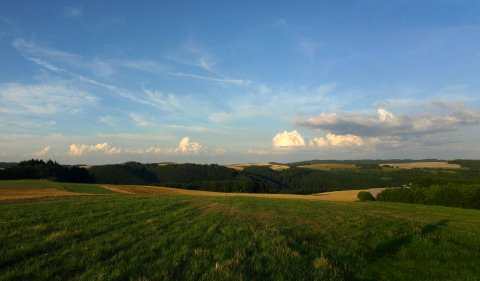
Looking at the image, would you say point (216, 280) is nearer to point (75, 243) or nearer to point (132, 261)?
point (132, 261)

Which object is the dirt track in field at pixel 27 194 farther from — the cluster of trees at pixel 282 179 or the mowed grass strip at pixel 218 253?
the cluster of trees at pixel 282 179

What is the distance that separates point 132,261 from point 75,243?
335 cm

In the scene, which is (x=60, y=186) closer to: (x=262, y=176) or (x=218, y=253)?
(x=218, y=253)

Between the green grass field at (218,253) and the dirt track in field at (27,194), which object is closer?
the green grass field at (218,253)

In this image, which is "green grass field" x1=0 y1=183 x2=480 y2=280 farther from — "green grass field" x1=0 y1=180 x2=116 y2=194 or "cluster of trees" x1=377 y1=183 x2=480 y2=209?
"green grass field" x1=0 y1=180 x2=116 y2=194

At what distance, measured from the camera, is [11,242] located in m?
11.5

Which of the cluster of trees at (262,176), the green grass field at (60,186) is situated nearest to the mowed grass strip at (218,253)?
the green grass field at (60,186)

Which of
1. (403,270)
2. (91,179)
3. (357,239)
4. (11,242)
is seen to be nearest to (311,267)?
(403,270)

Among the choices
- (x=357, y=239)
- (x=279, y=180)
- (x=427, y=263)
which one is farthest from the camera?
(x=279, y=180)

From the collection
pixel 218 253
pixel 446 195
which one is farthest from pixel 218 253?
pixel 446 195

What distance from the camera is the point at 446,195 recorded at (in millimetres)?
65125

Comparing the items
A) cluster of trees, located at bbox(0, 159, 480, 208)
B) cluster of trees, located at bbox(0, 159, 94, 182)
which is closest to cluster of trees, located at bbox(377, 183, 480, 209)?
cluster of trees, located at bbox(0, 159, 480, 208)

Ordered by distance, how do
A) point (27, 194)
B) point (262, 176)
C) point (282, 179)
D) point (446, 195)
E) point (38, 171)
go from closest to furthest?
point (27, 194) → point (446, 195) → point (38, 171) → point (262, 176) → point (282, 179)

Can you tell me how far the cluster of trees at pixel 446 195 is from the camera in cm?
6206
